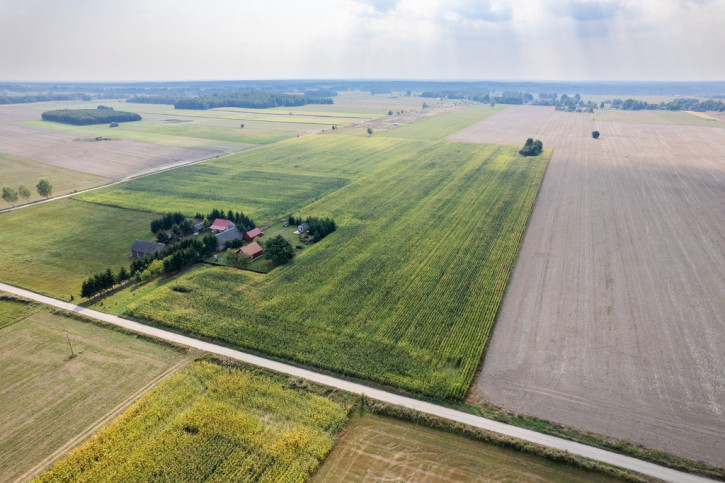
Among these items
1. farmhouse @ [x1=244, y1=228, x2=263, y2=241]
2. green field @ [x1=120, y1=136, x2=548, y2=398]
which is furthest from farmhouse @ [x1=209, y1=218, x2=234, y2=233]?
green field @ [x1=120, y1=136, x2=548, y2=398]

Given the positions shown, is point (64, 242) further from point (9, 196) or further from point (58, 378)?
point (58, 378)

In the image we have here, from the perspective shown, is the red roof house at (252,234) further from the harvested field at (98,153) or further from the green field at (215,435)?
the harvested field at (98,153)

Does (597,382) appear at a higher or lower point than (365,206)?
lower

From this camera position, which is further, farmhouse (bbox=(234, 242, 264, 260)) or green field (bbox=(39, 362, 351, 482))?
farmhouse (bbox=(234, 242, 264, 260))

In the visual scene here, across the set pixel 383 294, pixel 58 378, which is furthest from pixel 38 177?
pixel 383 294

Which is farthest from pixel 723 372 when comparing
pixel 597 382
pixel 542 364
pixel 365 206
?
pixel 365 206

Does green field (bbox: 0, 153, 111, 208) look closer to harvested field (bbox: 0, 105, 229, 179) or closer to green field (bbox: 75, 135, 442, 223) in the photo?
harvested field (bbox: 0, 105, 229, 179)

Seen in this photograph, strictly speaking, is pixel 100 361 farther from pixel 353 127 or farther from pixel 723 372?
pixel 353 127

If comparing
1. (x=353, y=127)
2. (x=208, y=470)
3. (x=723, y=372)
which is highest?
(x=353, y=127)
